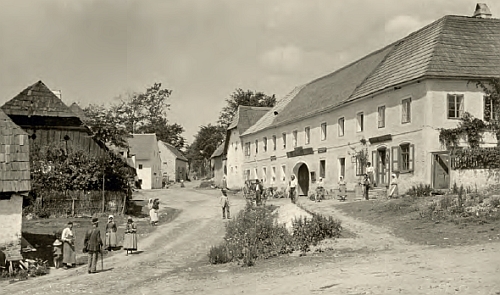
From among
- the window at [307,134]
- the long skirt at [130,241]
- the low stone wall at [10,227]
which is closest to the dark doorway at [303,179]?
the window at [307,134]

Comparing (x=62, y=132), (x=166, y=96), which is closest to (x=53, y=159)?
(x=62, y=132)

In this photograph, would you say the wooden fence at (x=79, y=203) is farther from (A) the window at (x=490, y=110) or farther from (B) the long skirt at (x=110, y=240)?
(A) the window at (x=490, y=110)

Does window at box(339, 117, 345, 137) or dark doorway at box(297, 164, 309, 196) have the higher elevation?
window at box(339, 117, 345, 137)

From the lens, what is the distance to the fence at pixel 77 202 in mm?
30516

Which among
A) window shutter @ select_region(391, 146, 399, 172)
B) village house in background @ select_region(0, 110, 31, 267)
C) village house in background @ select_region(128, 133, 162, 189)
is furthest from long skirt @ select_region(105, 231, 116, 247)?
village house in background @ select_region(128, 133, 162, 189)

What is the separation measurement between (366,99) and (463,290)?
25308mm

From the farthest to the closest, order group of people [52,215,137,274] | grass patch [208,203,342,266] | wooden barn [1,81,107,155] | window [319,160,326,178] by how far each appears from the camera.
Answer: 1. window [319,160,326,178]
2. wooden barn [1,81,107,155]
3. grass patch [208,203,342,266]
4. group of people [52,215,137,274]

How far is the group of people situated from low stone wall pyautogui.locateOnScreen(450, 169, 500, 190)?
48.5ft

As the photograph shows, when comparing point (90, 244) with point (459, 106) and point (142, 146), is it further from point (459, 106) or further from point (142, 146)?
point (142, 146)

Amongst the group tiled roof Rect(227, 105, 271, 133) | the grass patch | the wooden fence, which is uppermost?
tiled roof Rect(227, 105, 271, 133)

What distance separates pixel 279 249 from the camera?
18.8m

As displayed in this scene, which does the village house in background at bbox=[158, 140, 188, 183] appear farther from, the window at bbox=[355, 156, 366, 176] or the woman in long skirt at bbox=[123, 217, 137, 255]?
the woman in long skirt at bbox=[123, 217, 137, 255]

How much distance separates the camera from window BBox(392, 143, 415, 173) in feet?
101

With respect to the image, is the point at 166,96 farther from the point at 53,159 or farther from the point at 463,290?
the point at 463,290
